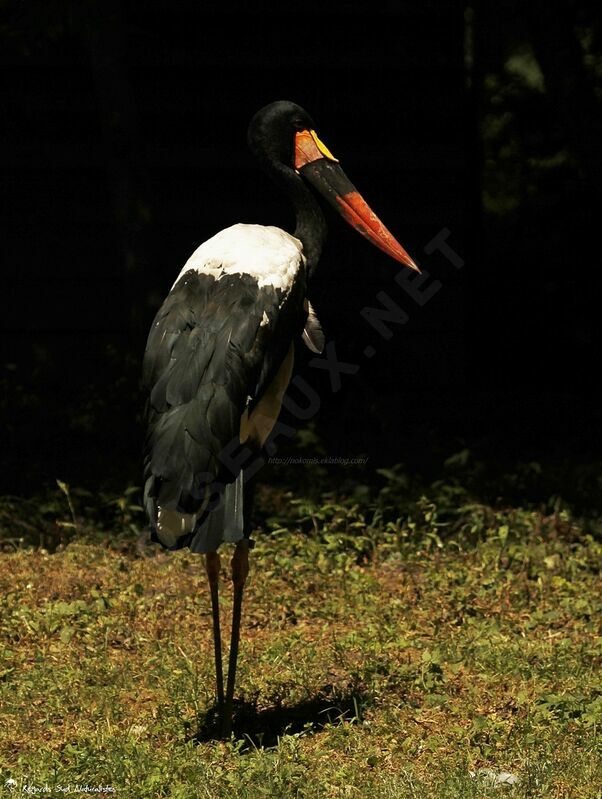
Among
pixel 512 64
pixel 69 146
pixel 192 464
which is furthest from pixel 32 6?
pixel 192 464

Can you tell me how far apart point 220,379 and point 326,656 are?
1349mm

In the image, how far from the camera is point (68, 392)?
27.4ft

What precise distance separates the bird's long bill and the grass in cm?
147

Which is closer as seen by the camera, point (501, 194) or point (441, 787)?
point (441, 787)

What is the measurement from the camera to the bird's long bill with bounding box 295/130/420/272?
5367 millimetres

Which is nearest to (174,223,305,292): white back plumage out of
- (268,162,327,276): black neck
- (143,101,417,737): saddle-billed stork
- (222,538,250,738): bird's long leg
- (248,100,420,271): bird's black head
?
(143,101,417,737): saddle-billed stork

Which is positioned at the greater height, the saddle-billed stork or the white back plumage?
the white back plumage

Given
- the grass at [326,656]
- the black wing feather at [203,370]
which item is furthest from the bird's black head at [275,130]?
the grass at [326,656]

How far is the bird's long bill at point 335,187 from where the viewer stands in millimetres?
5367

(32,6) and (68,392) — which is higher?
(32,6)

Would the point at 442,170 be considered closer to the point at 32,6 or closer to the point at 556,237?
the point at 556,237

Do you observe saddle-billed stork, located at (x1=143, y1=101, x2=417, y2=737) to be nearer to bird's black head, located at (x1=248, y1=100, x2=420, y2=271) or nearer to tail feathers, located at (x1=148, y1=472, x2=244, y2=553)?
tail feathers, located at (x1=148, y1=472, x2=244, y2=553)

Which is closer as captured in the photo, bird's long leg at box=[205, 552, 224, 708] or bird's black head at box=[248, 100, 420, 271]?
bird's long leg at box=[205, 552, 224, 708]

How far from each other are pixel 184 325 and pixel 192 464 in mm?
515
